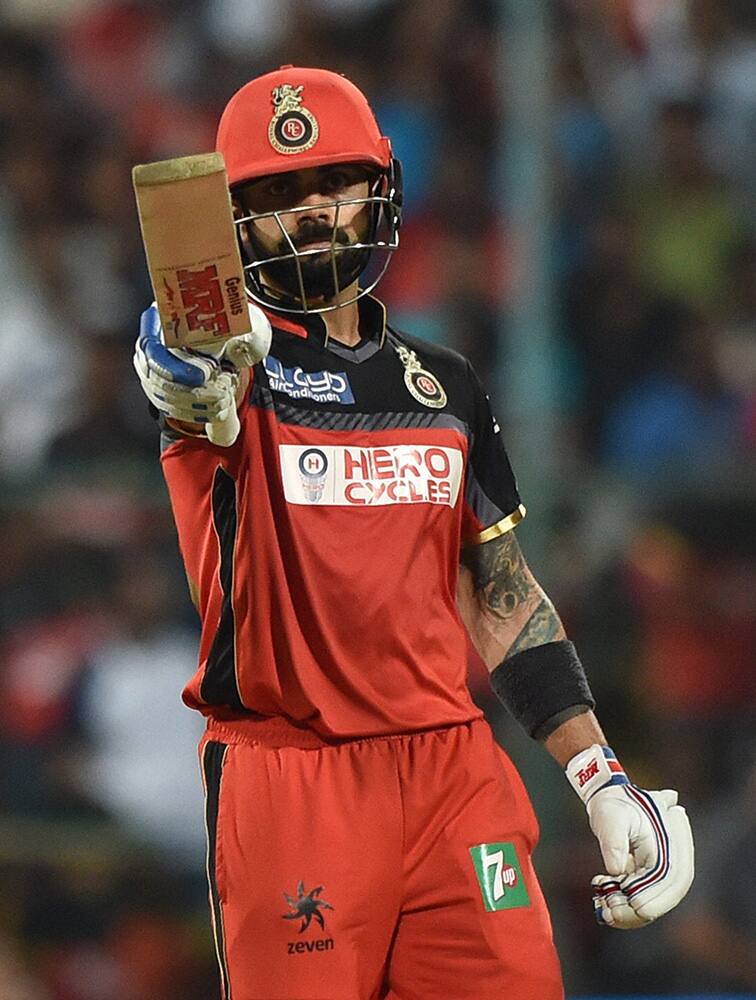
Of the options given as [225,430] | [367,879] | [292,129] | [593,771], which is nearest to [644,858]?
[593,771]

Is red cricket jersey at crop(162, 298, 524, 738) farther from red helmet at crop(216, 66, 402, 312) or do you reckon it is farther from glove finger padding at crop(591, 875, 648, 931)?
glove finger padding at crop(591, 875, 648, 931)

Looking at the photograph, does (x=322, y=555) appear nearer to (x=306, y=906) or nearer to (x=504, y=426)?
(x=306, y=906)

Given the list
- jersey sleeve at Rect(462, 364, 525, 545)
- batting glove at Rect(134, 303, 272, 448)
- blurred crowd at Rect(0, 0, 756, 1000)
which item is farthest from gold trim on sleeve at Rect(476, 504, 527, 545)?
blurred crowd at Rect(0, 0, 756, 1000)

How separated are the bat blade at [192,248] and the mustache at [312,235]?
1.79 feet

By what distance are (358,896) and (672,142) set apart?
370 cm

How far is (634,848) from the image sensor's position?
299 cm

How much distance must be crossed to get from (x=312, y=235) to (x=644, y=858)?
3.78ft

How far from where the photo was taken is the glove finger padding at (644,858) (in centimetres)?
291

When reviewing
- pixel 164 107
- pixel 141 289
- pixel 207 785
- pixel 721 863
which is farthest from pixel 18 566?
pixel 207 785

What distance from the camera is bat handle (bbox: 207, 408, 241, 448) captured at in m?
2.71

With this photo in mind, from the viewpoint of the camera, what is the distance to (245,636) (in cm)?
290

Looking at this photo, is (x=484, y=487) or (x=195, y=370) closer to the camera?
(x=195, y=370)

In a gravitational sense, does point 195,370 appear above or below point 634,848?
above

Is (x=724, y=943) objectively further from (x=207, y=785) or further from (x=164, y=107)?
(x=164, y=107)
